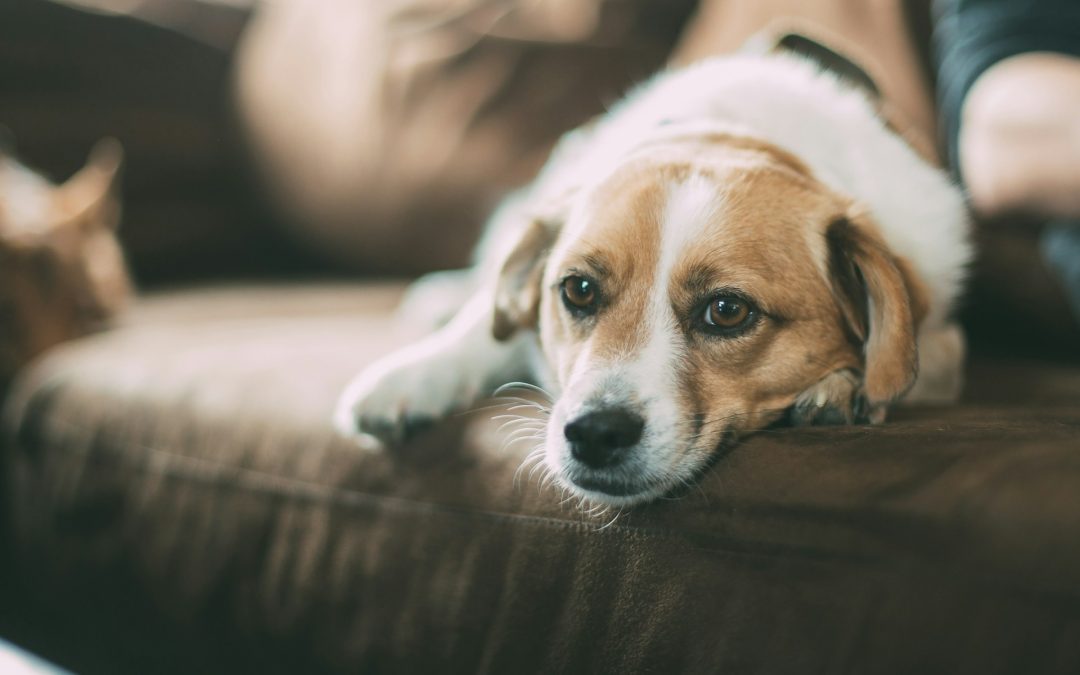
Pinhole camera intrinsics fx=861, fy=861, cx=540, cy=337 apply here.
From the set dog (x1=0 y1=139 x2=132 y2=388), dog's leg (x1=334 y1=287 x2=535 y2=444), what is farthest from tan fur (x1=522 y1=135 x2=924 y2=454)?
dog (x1=0 y1=139 x2=132 y2=388)

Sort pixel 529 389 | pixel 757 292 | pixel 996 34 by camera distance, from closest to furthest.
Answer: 1. pixel 757 292
2. pixel 529 389
3. pixel 996 34

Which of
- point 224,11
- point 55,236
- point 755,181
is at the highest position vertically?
point 755,181

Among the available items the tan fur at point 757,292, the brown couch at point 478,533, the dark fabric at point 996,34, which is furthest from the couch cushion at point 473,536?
the dark fabric at point 996,34

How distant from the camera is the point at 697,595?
0.90 metres

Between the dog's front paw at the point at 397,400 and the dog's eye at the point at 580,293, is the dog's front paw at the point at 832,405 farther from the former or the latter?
the dog's front paw at the point at 397,400

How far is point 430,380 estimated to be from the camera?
50.8 inches

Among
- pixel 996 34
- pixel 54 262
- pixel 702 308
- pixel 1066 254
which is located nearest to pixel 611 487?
pixel 702 308

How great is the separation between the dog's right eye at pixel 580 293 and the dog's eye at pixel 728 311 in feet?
0.57

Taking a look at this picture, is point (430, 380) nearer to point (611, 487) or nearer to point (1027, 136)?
point (611, 487)

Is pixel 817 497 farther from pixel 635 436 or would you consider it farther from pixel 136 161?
pixel 136 161

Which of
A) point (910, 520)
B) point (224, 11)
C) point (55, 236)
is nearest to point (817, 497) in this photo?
point (910, 520)

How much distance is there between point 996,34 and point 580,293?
0.99 metres

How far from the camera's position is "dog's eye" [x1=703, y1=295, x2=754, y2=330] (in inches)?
45.5

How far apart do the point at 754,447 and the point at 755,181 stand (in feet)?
1.32
